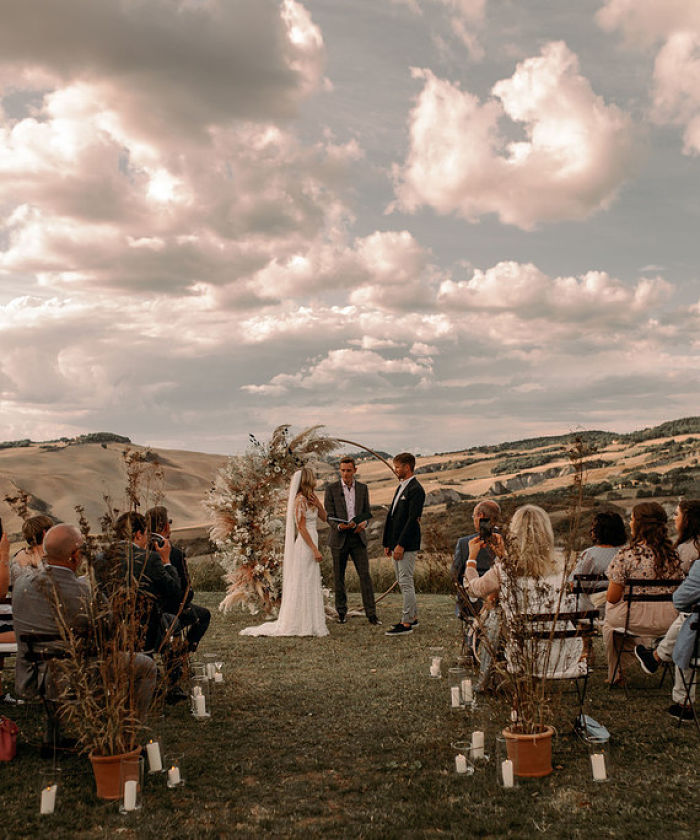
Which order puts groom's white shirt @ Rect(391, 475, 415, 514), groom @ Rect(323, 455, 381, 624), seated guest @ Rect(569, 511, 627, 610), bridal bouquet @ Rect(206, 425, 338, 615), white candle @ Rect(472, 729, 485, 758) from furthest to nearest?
bridal bouquet @ Rect(206, 425, 338, 615), groom @ Rect(323, 455, 381, 624), groom's white shirt @ Rect(391, 475, 415, 514), seated guest @ Rect(569, 511, 627, 610), white candle @ Rect(472, 729, 485, 758)

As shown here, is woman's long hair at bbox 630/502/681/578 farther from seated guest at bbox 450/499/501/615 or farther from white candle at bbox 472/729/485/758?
white candle at bbox 472/729/485/758

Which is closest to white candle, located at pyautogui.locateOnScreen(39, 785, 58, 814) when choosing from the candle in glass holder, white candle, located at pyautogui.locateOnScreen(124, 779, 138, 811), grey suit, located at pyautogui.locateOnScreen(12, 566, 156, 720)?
white candle, located at pyautogui.locateOnScreen(124, 779, 138, 811)

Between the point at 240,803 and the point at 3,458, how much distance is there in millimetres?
62338

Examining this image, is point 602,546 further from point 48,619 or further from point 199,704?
point 48,619

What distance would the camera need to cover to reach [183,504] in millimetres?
57625

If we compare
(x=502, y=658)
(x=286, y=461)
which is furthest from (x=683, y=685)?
(x=286, y=461)

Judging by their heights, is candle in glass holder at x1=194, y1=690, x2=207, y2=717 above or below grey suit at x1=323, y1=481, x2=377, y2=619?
below

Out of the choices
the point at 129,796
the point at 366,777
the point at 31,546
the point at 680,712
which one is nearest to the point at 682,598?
the point at 680,712

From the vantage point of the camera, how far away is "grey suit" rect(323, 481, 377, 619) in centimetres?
1115

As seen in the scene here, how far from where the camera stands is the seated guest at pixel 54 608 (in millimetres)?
5055

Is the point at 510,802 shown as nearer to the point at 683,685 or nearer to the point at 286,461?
the point at 683,685

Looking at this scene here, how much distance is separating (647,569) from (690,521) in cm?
56

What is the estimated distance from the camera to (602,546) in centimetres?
773

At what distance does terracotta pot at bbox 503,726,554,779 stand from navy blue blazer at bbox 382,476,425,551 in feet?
18.7
